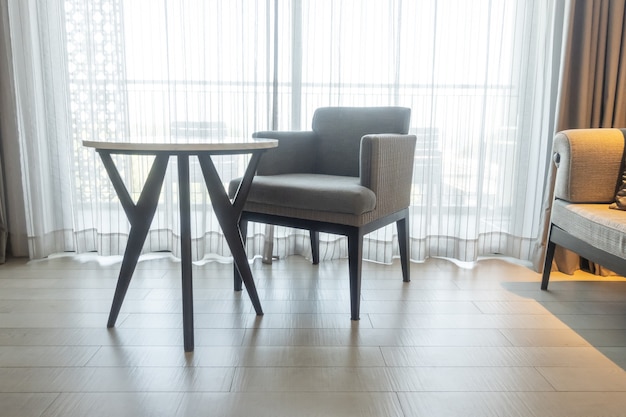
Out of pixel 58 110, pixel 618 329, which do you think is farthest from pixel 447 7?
pixel 58 110

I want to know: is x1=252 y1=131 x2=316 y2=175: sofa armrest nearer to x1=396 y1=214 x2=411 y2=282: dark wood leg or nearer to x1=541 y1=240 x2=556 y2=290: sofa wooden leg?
x1=396 y1=214 x2=411 y2=282: dark wood leg

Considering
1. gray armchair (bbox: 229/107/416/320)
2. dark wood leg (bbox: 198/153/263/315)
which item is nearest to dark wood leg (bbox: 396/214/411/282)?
gray armchair (bbox: 229/107/416/320)

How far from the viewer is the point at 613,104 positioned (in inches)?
92.5

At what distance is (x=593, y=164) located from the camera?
200 centimetres

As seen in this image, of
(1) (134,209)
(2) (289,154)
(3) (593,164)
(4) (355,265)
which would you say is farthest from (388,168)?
(1) (134,209)

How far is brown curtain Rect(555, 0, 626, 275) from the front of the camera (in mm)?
2287

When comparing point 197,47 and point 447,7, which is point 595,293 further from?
point 197,47

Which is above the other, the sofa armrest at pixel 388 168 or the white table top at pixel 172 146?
the white table top at pixel 172 146

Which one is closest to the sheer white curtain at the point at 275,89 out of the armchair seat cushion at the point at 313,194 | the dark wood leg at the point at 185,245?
the armchair seat cushion at the point at 313,194

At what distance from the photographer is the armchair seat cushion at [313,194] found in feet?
5.80

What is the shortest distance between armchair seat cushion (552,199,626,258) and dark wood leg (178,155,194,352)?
146 centimetres

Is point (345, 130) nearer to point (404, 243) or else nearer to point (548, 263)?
point (404, 243)

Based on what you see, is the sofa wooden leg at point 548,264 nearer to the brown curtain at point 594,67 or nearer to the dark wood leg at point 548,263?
the dark wood leg at point 548,263

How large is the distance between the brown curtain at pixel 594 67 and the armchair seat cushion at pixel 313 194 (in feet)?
4.03
